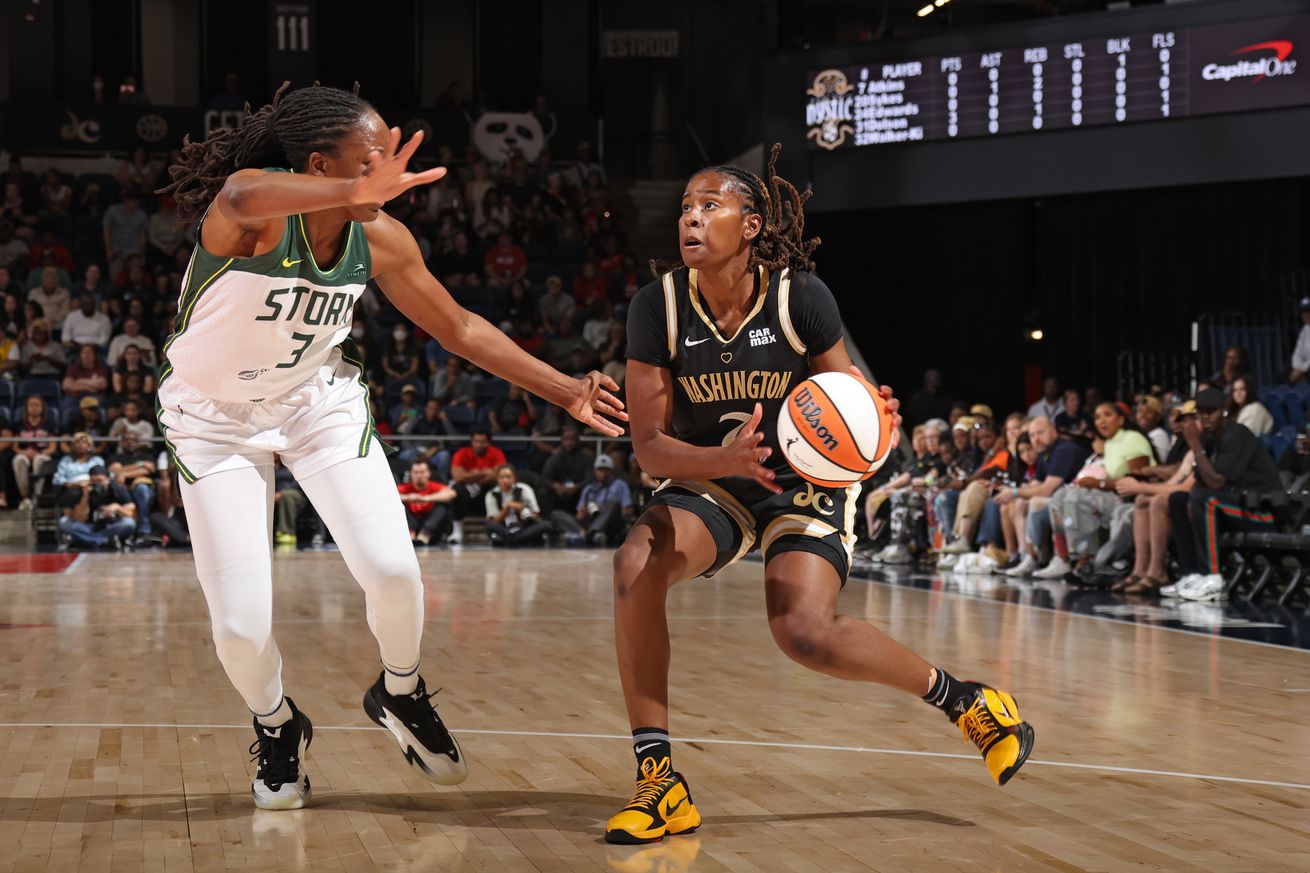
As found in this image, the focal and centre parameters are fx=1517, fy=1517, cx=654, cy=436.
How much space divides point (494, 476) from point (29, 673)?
359 inches

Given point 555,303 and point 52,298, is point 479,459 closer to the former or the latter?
point 555,303

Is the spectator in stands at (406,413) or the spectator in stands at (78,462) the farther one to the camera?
the spectator in stands at (406,413)

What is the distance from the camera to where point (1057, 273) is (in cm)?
1822

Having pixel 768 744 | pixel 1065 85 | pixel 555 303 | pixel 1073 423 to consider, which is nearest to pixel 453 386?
pixel 555 303

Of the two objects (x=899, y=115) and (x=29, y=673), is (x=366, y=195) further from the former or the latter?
(x=899, y=115)

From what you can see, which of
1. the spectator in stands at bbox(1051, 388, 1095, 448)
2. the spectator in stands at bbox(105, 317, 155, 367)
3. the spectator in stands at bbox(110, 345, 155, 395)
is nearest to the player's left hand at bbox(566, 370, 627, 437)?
the spectator in stands at bbox(1051, 388, 1095, 448)

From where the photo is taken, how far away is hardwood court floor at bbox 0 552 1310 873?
3.67 metres

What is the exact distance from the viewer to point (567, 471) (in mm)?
16250

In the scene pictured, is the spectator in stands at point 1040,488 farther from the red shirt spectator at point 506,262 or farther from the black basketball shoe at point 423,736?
the black basketball shoe at point 423,736

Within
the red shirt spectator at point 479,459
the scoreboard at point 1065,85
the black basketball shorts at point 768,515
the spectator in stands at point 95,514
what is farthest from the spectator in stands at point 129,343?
the black basketball shorts at point 768,515

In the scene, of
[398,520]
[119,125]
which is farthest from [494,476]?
[398,520]

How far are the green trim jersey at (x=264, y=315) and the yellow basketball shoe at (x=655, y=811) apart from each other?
1408 mm

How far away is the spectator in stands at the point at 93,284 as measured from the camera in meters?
17.0

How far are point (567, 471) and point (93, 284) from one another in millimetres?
5851
